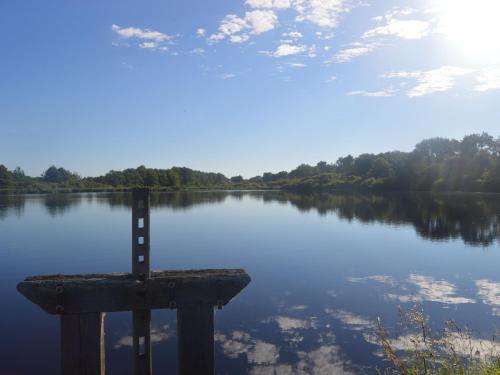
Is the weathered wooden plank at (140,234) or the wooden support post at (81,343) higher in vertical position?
the weathered wooden plank at (140,234)

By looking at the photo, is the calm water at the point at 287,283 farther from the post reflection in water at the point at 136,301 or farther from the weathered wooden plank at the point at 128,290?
the weathered wooden plank at the point at 128,290

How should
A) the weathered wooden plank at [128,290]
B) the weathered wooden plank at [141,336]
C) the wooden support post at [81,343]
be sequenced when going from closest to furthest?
the weathered wooden plank at [128,290] → the wooden support post at [81,343] → the weathered wooden plank at [141,336]

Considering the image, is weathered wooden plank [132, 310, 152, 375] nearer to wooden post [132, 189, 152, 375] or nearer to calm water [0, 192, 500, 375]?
wooden post [132, 189, 152, 375]

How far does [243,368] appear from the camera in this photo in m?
9.70

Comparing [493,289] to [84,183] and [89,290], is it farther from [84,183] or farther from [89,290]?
[84,183]

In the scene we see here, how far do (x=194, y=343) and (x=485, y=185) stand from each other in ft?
347

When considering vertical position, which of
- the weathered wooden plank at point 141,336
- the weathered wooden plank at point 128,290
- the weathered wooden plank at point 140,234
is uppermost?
the weathered wooden plank at point 140,234

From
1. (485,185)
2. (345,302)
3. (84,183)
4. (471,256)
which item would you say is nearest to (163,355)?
(345,302)

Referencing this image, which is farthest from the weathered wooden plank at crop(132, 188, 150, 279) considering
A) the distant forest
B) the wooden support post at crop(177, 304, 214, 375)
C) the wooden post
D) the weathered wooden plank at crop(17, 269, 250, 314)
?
the distant forest

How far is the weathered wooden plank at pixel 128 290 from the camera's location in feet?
14.3

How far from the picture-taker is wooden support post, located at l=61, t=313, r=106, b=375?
4.49 meters

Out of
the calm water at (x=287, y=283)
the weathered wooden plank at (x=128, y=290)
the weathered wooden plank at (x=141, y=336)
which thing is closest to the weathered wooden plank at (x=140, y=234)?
the weathered wooden plank at (x=128, y=290)

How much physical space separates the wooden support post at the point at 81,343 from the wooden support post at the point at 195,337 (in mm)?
938

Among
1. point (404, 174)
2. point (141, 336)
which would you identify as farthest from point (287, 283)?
point (404, 174)
